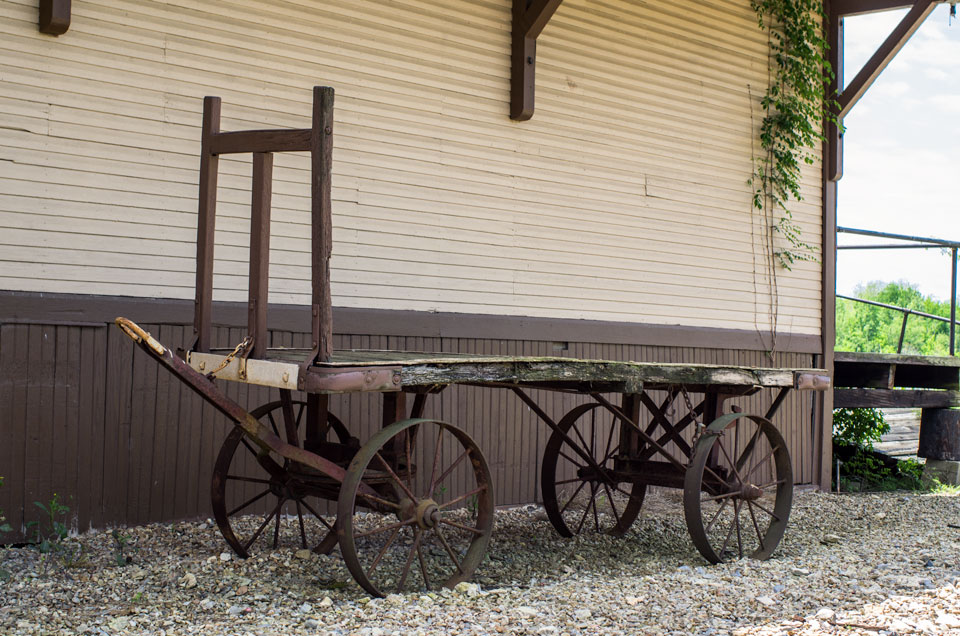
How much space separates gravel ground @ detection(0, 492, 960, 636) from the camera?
3834mm

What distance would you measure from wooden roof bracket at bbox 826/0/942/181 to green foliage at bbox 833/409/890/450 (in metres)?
2.99

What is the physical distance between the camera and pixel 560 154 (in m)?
7.39

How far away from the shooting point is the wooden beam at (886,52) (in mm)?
8266

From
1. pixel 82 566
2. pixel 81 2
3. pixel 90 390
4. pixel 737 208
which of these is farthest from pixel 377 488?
pixel 737 208

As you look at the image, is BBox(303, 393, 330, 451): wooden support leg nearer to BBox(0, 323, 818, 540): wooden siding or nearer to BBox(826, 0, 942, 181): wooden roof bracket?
BBox(0, 323, 818, 540): wooden siding

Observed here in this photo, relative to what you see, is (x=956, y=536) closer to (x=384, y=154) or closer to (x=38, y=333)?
(x=384, y=154)

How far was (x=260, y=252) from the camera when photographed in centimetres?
407

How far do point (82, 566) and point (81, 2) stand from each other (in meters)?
3.33

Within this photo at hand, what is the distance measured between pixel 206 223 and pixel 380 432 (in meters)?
1.41

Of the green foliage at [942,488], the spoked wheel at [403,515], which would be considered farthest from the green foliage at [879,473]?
the spoked wheel at [403,515]

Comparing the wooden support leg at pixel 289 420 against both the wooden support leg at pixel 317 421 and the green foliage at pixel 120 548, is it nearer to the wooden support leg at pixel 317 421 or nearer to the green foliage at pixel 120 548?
the wooden support leg at pixel 317 421

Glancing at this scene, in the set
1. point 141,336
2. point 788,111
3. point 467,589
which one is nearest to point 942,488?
point 788,111

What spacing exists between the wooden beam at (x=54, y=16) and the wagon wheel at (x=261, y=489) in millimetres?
2539

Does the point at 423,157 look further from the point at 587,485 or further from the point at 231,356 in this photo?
the point at 587,485
